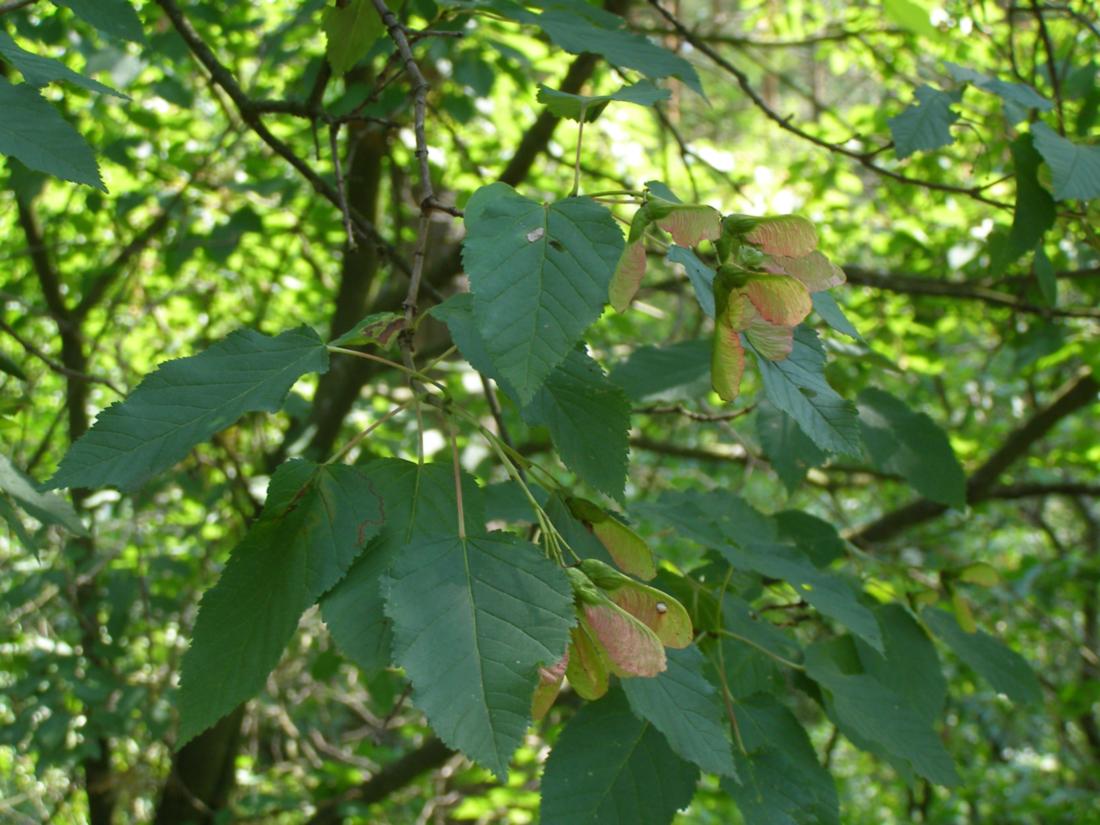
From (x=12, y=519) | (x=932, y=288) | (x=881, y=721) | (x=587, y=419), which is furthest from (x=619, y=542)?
(x=932, y=288)

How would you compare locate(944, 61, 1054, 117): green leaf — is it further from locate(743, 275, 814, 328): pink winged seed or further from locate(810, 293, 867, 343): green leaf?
locate(743, 275, 814, 328): pink winged seed

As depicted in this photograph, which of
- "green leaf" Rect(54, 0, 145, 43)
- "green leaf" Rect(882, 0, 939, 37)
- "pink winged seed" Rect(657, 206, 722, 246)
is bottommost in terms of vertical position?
"pink winged seed" Rect(657, 206, 722, 246)

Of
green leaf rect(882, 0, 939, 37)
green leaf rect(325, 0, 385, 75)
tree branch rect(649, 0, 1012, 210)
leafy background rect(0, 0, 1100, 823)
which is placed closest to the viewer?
leafy background rect(0, 0, 1100, 823)

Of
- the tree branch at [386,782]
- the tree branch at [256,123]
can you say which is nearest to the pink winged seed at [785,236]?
the tree branch at [256,123]

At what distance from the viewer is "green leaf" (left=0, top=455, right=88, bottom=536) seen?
3.16ft

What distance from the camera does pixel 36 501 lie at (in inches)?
39.4

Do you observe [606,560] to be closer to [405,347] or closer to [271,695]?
[405,347]

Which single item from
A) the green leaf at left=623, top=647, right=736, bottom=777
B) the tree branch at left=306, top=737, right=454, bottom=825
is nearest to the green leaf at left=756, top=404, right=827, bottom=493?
the green leaf at left=623, top=647, right=736, bottom=777

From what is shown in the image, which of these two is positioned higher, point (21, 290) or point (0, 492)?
point (21, 290)

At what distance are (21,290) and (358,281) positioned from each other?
1237 mm

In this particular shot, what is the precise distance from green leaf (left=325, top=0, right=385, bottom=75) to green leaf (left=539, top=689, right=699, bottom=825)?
857 mm

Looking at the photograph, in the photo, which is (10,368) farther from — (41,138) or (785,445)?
(785,445)

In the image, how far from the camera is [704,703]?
82 cm

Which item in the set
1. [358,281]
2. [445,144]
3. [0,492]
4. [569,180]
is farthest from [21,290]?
[0,492]
